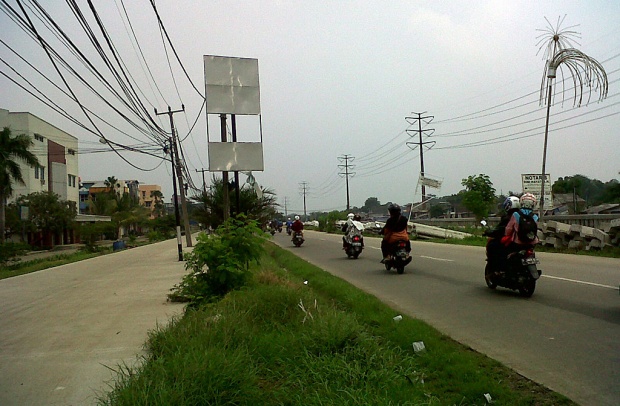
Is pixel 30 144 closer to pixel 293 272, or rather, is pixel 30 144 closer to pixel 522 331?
pixel 293 272

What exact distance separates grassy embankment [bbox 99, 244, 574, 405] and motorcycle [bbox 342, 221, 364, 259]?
38.2 ft

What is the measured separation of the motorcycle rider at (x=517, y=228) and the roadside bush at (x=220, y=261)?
4.51 meters

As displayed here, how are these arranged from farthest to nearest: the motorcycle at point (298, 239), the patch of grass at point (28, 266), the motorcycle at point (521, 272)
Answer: the motorcycle at point (298, 239) → the patch of grass at point (28, 266) → the motorcycle at point (521, 272)

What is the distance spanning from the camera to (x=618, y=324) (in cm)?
697

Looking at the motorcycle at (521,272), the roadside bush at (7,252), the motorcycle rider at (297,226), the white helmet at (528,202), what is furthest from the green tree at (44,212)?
the white helmet at (528,202)

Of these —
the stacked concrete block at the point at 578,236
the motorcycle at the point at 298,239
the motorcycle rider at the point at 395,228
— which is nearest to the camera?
the motorcycle rider at the point at 395,228

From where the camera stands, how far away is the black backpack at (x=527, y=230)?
9039 millimetres

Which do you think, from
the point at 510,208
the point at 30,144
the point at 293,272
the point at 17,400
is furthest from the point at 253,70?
the point at 30,144

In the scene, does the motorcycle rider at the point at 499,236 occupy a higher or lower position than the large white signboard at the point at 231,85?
lower

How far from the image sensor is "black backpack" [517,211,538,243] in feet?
29.7

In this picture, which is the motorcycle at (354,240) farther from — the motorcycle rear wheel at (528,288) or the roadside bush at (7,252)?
the roadside bush at (7,252)

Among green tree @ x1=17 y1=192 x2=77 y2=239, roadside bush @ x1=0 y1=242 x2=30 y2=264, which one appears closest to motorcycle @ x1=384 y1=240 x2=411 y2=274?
Result: roadside bush @ x1=0 y1=242 x2=30 y2=264

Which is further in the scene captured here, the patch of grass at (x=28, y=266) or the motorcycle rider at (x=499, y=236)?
the patch of grass at (x=28, y=266)

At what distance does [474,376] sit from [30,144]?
43378mm
